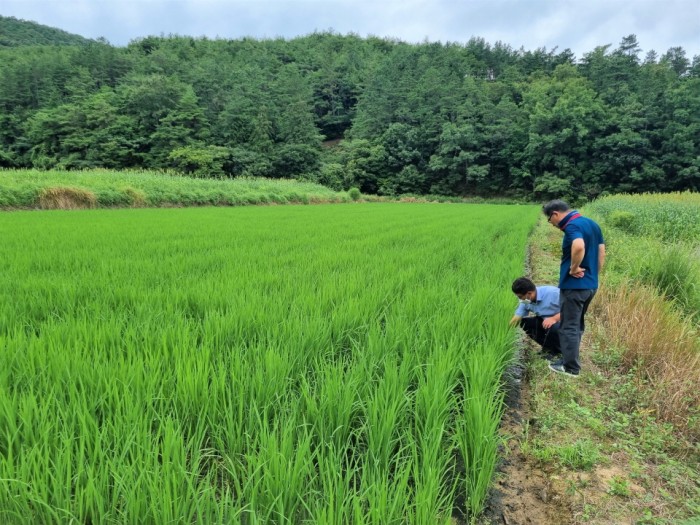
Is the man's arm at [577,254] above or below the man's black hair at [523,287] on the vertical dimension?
above

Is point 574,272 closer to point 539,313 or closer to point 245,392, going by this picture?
point 539,313

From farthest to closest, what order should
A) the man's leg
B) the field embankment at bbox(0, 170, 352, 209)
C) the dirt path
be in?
1. the field embankment at bbox(0, 170, 352, 209)
2. the man's leg
3. the dirt path

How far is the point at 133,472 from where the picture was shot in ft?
3.43

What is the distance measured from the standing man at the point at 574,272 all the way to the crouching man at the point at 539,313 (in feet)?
0.65

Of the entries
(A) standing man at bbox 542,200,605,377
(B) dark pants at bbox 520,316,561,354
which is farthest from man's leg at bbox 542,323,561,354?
(A) standing man at bbox 542,200,605,377

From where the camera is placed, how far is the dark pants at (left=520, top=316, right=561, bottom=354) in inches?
112

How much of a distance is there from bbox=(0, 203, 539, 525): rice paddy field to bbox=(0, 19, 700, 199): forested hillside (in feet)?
104

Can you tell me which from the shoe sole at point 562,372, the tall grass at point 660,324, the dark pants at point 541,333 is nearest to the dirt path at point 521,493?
the shoe sole at point 562,372

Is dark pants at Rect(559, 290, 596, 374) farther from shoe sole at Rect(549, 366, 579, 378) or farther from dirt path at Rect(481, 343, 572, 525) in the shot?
dirt path at Rect(481, 343, 572, 525)

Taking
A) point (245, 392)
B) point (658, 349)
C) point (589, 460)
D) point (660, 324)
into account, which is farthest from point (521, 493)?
point (660, 324)

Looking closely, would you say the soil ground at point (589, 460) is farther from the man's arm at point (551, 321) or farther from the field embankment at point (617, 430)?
the man's arm at point (551, 321)

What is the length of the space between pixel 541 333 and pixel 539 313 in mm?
185

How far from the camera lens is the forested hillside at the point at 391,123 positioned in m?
32.5

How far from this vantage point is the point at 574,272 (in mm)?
2416
